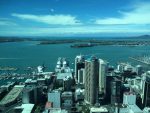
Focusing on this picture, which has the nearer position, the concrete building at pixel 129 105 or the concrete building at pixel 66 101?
the concrete building at pixel 129 105

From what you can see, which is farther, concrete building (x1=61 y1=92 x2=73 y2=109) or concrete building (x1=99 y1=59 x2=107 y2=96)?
concrete building (x1=99 y1=59 x2=107 y2=96)

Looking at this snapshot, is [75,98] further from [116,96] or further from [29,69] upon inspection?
[29,69]

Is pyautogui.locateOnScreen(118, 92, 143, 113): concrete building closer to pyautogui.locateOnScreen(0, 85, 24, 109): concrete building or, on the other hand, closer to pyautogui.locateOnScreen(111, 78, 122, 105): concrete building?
pyautogui.locateOnScreen(111, 78, 122, 105): concrete building

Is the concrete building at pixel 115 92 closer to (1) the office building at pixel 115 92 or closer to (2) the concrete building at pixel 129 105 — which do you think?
(1) the office building at pixel 115 92

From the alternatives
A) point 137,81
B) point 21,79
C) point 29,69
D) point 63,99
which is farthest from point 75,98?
point 29,69

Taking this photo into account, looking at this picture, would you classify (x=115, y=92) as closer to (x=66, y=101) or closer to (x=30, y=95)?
(x=66, y=101)

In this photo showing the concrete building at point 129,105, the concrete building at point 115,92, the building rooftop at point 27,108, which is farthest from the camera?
the concrete building at point 115,92

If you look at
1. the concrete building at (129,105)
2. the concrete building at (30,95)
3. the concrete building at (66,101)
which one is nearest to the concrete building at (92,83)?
the concrete building at (66,101)

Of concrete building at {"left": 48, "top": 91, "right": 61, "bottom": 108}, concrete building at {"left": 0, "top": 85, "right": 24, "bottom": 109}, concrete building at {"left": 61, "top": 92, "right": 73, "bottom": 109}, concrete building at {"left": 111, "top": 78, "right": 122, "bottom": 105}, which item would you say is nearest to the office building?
concrete building at {"left": 111, "top": 78, "right": 122, "bottom": 105}

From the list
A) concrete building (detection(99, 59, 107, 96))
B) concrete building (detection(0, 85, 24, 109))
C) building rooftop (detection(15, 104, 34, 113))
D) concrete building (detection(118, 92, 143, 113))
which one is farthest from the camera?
concrete building (detection(99, 59, 107, 96))

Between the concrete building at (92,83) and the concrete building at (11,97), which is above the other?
the concrete building at (92,83)

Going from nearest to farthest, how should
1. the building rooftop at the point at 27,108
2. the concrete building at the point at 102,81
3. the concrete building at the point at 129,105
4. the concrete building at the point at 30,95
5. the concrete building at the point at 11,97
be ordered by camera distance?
the concrete building at the point at 129,105
the building rooftop at the point at 27,108
the concrete building at the point at 11,97
the concrete building at the point at 30,95
the concrete building at the point at 102,81
